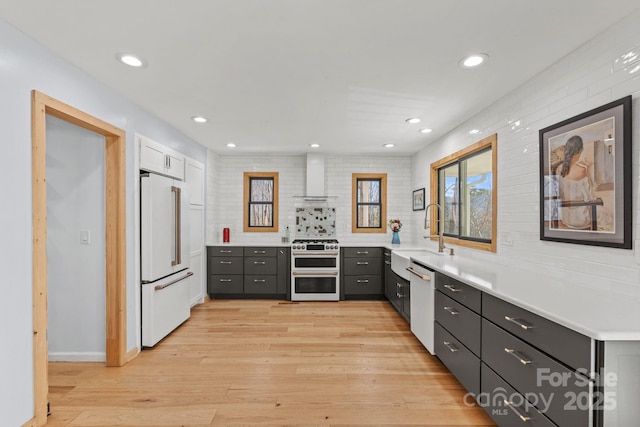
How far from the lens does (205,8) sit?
1.65 m

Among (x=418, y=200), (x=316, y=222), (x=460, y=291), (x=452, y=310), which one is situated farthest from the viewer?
(x=316, y=222)

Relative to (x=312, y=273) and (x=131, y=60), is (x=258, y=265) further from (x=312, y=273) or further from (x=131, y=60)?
(x=131, y=60)

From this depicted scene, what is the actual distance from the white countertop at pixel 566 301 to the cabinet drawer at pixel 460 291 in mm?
66

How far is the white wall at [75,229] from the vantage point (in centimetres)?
287

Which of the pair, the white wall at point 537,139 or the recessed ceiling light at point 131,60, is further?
the recessed ceiling light at point 131,60

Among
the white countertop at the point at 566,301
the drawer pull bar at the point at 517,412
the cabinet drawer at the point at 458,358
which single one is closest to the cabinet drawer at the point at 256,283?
the cabinet drawer at the point at 458,358

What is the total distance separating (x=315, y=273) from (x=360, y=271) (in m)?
0.73

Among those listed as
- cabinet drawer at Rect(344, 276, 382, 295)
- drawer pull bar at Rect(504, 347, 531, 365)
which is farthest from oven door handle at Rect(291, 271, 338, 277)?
drawer pull bar at Rect(504, 347, 531, 365)

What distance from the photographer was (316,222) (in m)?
5.65

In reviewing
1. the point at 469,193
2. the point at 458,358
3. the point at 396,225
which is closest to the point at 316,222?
the point at 396,225

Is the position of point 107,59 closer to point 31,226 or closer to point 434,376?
point 31,226

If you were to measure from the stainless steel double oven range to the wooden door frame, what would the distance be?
2539 millimetres

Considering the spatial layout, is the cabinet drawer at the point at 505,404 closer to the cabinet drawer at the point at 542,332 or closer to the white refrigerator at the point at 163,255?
the cabinet drawer at the point at 542,332

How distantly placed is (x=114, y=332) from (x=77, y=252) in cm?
81
